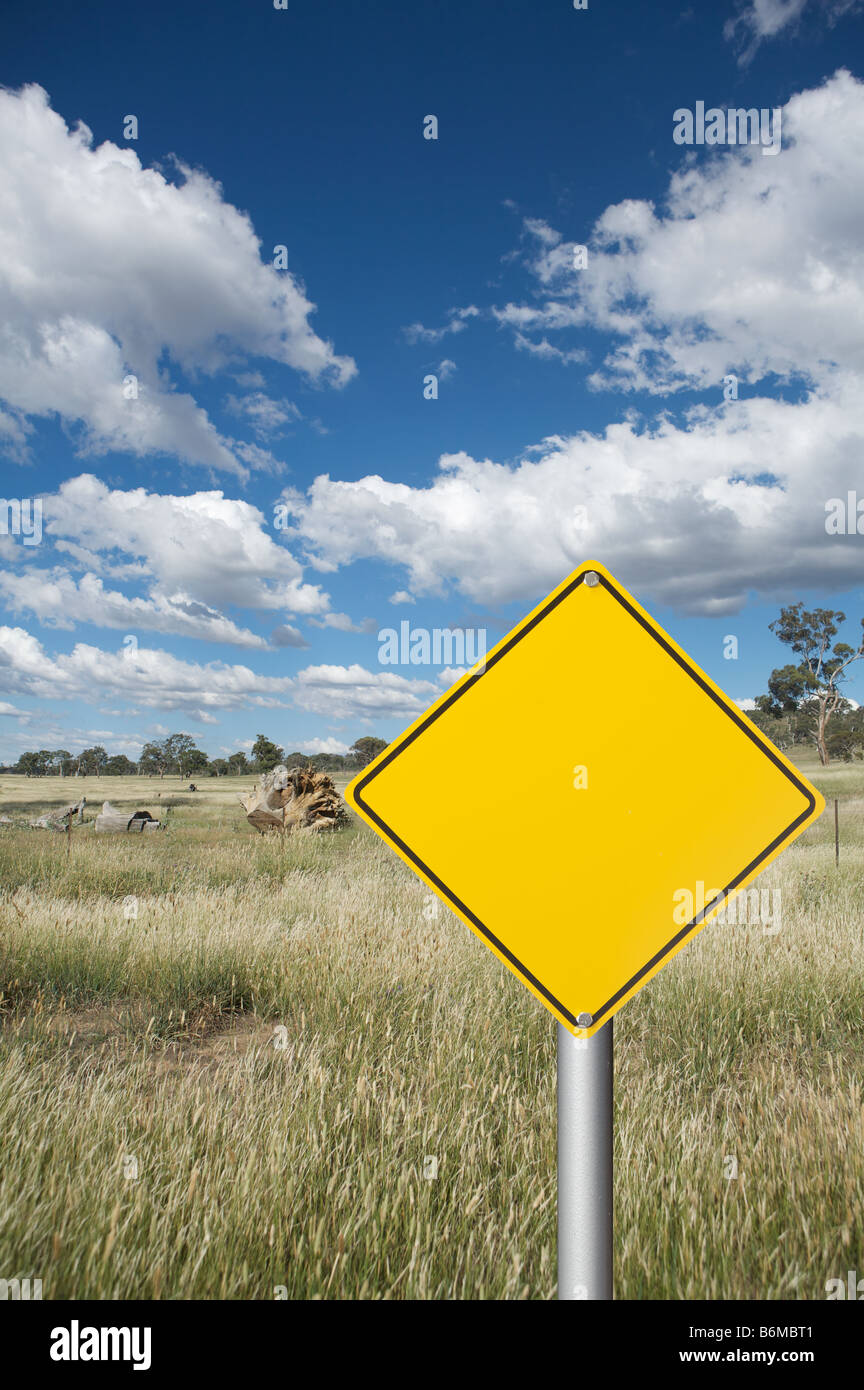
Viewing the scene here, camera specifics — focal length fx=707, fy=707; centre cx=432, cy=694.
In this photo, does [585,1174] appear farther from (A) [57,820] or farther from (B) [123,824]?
(A) [57,820]

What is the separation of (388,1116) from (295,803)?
664 inches

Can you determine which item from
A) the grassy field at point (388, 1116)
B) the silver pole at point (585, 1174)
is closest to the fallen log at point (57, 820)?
the grassy field at point (388, 1116)

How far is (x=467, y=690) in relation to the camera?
1.71m

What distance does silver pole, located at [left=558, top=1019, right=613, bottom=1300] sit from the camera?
4.63 ft

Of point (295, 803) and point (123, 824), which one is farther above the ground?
point (295, 803)

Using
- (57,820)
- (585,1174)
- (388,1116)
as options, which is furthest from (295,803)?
(585,1174)

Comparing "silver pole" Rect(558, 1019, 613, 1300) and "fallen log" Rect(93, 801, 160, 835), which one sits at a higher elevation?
"fallen log" Rect(93, 801, 160, 835)

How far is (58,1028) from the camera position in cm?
459

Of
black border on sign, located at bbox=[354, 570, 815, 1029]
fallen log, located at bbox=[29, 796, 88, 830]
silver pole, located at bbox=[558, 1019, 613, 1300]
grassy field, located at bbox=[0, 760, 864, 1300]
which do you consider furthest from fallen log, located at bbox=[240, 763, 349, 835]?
silver pole, located at bbox=[558, 1019, 613, 1300]

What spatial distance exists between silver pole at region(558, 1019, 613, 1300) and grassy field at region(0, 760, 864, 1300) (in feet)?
2.69

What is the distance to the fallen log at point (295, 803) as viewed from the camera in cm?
1909

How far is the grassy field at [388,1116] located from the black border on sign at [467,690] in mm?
1143

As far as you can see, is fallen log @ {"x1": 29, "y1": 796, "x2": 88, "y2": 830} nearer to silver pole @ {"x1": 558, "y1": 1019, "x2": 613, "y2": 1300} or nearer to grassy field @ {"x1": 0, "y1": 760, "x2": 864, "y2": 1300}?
grassy field @ {"x1": 0, "y1": 760, "x2": 864, "y2": 1300}
